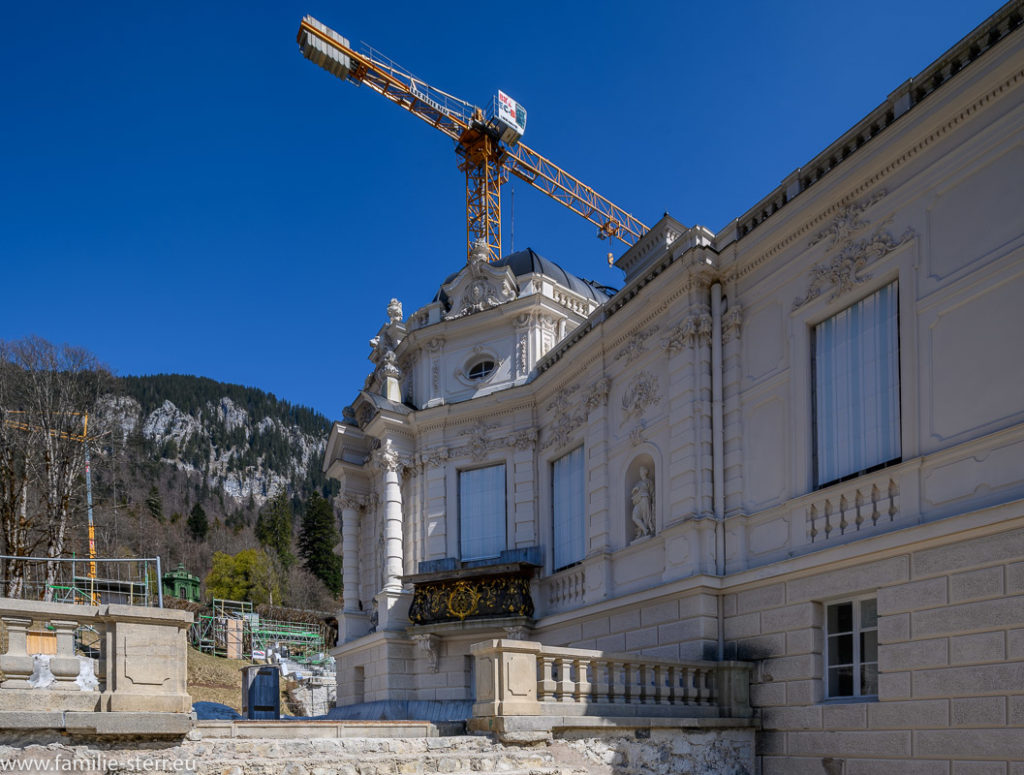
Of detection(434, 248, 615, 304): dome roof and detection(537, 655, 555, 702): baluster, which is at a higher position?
detection(434, 248, 615, 304): dome roof

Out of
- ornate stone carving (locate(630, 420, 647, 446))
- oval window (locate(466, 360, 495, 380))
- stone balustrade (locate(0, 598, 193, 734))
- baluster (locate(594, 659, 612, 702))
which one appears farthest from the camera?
oval window (locate(466, 360, 495, 380))

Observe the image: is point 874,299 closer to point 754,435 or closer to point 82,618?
point 754,435

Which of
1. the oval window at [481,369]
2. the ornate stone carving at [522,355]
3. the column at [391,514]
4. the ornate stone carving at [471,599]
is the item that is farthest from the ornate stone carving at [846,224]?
the column at [391,514]

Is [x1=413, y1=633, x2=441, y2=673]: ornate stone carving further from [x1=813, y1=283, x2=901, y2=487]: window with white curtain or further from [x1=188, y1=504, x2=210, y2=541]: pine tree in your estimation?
[x1=188, y1=504, x2=210, y2=541]: pine tree

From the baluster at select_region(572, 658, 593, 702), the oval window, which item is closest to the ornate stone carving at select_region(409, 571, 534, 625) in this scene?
the oval window

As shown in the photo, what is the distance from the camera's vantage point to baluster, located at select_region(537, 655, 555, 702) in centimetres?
1323

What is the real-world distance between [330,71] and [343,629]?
31732 millimetres

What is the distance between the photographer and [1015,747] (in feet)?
38.2

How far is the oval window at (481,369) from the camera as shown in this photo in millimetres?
27844

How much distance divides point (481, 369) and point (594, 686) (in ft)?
49.7

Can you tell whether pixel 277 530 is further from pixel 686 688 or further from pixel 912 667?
pixel 912 667

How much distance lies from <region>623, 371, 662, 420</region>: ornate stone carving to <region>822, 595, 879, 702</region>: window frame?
6041 millimetres

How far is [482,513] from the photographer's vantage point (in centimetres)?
2627

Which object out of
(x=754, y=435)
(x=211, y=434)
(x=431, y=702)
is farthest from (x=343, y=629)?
(x=211, y=434)
